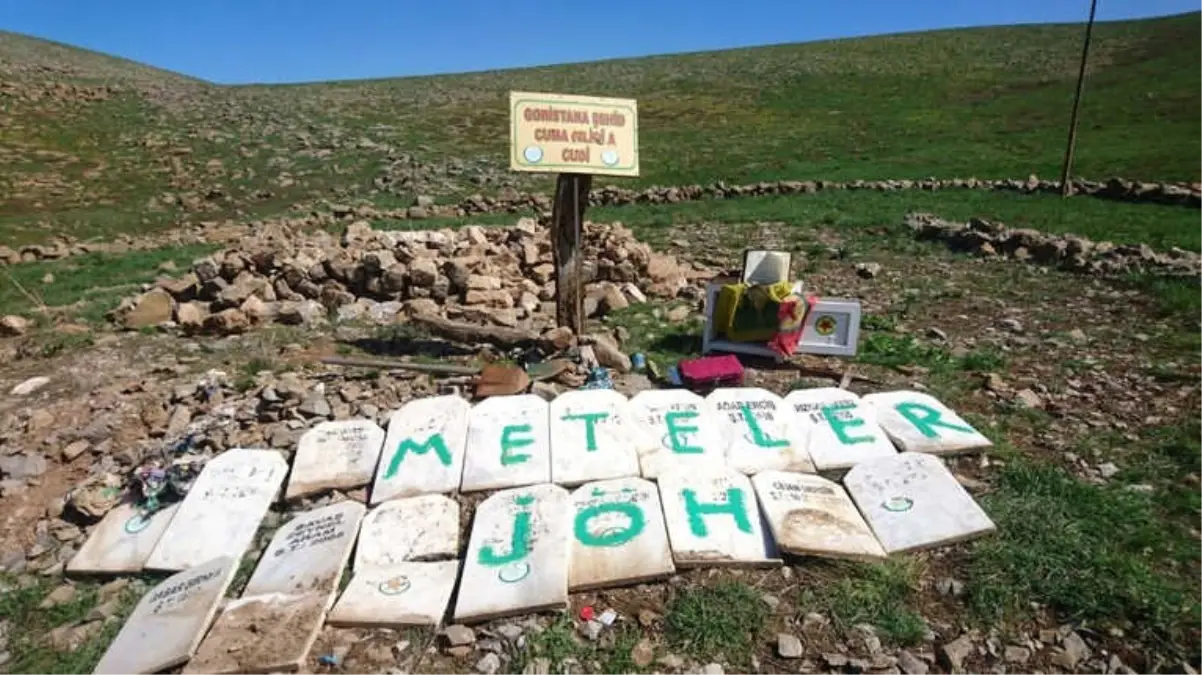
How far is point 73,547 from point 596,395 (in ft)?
11.1

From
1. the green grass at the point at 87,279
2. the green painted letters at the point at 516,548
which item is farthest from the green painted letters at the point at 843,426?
the green grass at the point at 87,279

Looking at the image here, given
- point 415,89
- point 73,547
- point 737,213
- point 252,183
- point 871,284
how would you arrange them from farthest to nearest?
point 415,89
point 252,183
point 737,213
point 871,284
point 73,547

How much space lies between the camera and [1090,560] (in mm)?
3518

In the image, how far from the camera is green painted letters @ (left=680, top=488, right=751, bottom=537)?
3879mm

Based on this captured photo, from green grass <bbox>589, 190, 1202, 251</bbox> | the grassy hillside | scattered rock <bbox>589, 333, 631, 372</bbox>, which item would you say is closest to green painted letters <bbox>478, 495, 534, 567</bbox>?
scattered rock <bbox>589, 333, 631, 372</bbox>

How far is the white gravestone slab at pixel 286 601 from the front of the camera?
3111mm

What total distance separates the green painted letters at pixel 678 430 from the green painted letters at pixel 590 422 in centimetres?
45

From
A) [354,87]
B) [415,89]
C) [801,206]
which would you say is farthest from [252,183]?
[354,87]

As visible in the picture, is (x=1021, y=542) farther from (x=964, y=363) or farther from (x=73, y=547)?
(x=73, y=547)

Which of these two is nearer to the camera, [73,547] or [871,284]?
[73,547]

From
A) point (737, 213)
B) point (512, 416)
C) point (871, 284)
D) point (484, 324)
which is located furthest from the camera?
point (737, 213)

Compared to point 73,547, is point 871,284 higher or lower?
higher

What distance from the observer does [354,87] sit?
46688 millimetres

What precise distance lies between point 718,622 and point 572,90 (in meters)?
41.4
